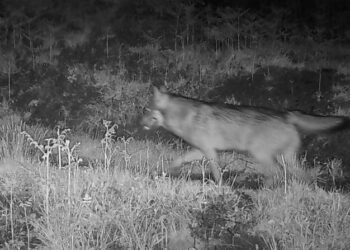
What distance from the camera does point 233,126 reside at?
7957mm

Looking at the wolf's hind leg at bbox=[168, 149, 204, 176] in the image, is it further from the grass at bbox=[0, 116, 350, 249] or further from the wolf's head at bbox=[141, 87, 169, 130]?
the grass at bbox=[0, 116, 350, 249]

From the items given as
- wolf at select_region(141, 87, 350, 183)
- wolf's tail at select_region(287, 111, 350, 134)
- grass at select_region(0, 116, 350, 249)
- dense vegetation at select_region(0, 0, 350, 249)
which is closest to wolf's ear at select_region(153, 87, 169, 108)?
wolf at select_region(141, 87, 350, 183)

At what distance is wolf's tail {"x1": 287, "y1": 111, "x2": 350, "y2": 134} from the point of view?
24.8 feet

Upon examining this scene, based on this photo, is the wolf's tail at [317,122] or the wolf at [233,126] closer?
the wolf's tail at [317,122]

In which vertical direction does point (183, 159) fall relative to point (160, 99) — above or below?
below

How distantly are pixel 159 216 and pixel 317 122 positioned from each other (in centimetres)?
318

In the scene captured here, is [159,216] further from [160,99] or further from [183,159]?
[160,99]

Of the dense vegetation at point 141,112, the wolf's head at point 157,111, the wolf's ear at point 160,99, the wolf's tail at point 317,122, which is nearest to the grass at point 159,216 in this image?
the dense vegetation at point 141,112

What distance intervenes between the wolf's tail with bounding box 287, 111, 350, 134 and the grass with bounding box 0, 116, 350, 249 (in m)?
1.31

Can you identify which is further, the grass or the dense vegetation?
the dense vegetation

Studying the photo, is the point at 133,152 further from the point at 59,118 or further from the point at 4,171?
the point at 59,118

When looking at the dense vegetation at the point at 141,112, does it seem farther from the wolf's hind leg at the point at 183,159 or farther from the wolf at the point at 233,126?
the wolf at the point at 233,126

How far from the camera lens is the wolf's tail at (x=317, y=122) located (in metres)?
7.57

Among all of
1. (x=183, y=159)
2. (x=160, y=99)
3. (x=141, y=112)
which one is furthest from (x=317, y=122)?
(x=141, y=112)
